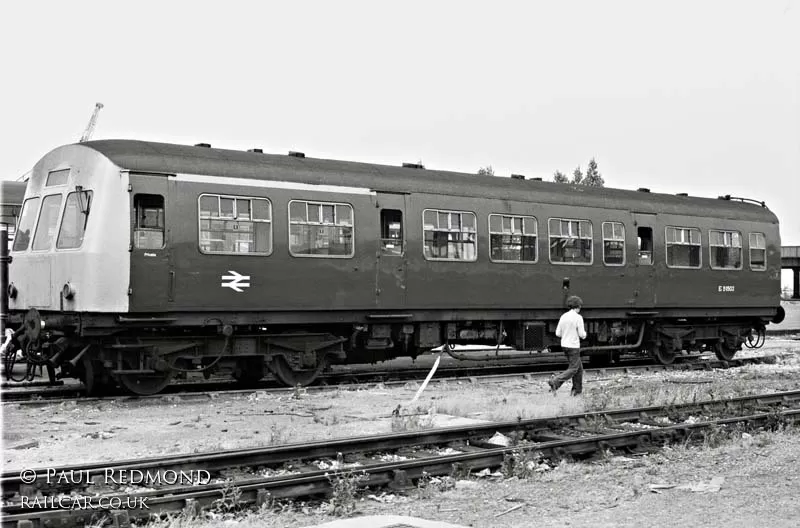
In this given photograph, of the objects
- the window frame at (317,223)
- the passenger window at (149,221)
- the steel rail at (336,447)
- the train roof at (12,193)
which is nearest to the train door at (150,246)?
the passenger window at (149,221)

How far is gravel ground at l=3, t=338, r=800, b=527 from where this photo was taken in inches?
282

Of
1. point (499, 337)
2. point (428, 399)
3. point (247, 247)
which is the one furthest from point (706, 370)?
point (247, 247)

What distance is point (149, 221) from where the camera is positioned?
43.0 feet

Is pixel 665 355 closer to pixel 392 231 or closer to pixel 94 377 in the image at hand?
pixel 392 231

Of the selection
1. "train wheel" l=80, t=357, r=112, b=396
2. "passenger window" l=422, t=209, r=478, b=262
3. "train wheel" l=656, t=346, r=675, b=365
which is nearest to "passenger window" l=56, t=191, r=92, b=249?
"train wheel" l=80, t=357, r=112, b=396

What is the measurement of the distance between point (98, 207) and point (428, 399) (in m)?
5.54

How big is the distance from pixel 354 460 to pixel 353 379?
7661 mm

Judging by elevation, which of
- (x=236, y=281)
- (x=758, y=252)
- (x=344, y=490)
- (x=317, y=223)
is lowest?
(x=344, y=490)

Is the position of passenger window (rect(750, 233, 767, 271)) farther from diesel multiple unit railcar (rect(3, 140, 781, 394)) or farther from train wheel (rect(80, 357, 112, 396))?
train wheel (rect(80, 357, 112, 396))

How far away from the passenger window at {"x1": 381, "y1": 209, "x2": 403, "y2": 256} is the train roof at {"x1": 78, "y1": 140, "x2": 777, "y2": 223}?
1.40 feet

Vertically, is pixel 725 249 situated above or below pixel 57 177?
below

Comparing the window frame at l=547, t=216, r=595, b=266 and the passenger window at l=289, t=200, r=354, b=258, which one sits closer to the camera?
the passenger window at l=289, t=200, r=354, b=258

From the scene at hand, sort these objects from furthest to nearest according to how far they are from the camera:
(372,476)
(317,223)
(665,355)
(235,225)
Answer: (665,355) → (317,223) → (235,225) → (372,476)

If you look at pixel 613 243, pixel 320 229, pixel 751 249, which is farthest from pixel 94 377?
pixel 751 249
